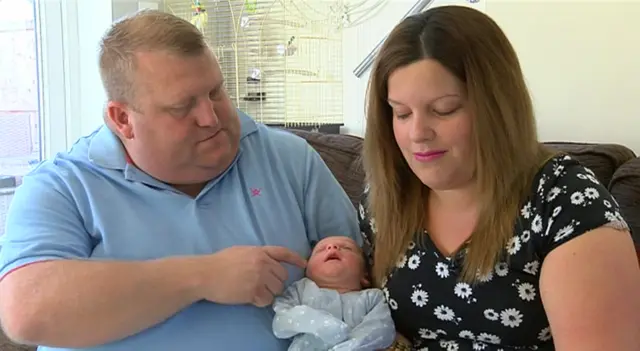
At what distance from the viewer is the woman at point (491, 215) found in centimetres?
115

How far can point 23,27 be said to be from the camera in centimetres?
312

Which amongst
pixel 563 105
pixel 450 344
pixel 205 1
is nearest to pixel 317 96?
pixel 205 1

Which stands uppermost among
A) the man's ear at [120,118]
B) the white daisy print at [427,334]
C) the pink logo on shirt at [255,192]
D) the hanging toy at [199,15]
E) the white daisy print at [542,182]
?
the hanging toy at [199,15]

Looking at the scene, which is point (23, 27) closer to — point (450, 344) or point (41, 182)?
point (41, 182)

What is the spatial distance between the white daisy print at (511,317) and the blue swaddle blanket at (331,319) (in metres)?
0.21

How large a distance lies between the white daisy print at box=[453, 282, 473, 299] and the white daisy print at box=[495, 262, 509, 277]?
6cm

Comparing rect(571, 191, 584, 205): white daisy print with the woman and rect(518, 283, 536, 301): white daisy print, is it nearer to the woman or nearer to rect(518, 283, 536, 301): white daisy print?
the woman

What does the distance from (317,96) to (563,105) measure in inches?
49.1

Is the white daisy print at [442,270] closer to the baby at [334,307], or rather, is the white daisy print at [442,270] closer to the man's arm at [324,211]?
the baby at [334,307]

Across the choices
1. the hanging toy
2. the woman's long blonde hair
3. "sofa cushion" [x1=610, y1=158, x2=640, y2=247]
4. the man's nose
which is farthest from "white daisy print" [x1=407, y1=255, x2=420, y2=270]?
the hanging toy

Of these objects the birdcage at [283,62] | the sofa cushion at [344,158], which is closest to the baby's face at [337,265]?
the sofa cushion at [344,158]

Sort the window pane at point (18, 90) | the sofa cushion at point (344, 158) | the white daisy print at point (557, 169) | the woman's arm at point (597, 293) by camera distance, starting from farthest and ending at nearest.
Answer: the window pane at point (18, 90) < the sofa cushion at point (344, 158) < the white daisy print at point (557, 169) < the woman's arm at point (597, 293)

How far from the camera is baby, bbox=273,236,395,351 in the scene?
4.35 feet

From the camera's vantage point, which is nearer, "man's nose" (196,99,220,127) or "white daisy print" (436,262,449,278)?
"white daisy print" (436,262,449,278)
